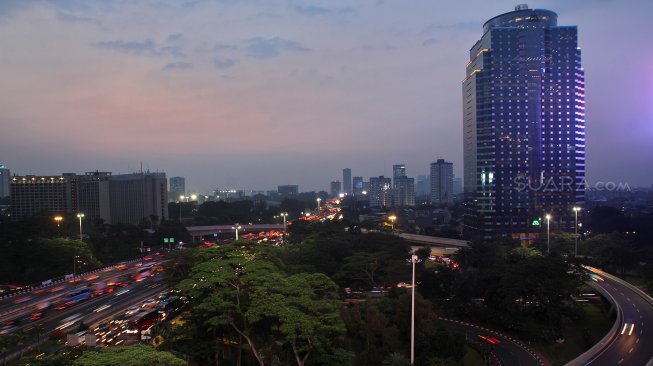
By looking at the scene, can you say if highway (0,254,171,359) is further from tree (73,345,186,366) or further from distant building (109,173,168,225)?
distant building (109,173,168,225)

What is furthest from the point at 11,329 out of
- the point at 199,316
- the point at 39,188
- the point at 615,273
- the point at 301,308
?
the point at 39,188

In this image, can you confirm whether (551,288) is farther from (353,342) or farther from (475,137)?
(475,137)

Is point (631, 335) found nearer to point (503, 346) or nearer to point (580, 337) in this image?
point (580, 337)

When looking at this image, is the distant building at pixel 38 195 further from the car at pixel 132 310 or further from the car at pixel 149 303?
the car at pixel 132 310

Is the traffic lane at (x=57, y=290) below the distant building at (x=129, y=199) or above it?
below

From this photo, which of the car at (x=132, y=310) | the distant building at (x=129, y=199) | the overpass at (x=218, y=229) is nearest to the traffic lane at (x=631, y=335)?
the car at (x=132, y=310)

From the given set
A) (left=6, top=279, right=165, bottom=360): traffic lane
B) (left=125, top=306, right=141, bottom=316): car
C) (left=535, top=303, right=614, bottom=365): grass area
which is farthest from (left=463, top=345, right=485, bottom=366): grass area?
(left=6, top=279, right=165, bottom=360): traffic lane

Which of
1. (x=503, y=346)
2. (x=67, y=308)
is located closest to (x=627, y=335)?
(x=503, y=346)
